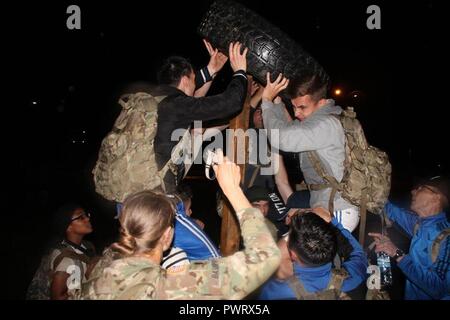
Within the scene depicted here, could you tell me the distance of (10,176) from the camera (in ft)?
59.5

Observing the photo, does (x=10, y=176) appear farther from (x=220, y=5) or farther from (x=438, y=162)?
(x=438, y=162)

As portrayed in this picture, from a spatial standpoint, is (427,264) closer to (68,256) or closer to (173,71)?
(173,71)

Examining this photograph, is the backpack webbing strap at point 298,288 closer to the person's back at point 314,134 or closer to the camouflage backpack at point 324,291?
the camouflage backpack at point 324,291

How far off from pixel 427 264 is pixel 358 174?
1.20 metres

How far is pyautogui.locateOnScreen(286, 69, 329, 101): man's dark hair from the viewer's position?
3.09 metres

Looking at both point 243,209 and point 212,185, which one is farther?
point 212,185

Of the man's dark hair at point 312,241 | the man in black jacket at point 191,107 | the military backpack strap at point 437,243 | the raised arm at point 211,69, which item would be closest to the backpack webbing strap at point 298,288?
the man's dark hair at point 312,241

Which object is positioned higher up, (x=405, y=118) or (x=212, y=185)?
(x=405, y=118)

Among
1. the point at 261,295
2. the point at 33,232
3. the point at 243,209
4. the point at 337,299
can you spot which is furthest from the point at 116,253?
the point at 33,232

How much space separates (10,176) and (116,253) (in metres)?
19.4

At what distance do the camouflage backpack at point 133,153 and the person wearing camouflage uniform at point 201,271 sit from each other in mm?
1009

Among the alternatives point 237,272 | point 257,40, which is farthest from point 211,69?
point 237,272

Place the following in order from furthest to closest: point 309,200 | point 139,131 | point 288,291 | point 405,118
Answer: point 405,118 < point 309,200 < point 139,131 < point 288,291

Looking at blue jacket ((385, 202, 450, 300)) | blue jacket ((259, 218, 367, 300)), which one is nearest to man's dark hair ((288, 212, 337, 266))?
blue jacket ((259, 218, 367, 300))
